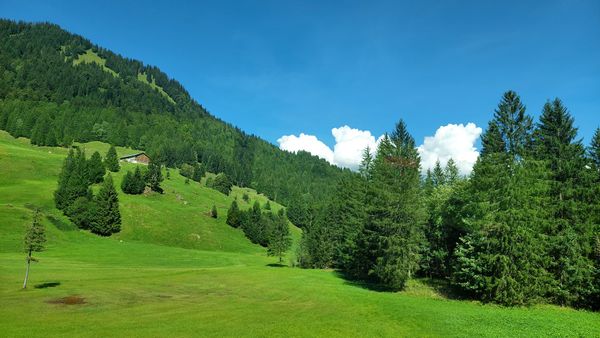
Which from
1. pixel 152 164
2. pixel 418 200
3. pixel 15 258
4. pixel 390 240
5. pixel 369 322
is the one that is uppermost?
pixel 152 164

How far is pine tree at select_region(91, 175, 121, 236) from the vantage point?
99.9m

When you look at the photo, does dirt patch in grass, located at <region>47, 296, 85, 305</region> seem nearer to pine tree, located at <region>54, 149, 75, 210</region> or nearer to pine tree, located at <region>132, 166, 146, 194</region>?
pine tree, located at <region>54, 149, 75, 210</region>

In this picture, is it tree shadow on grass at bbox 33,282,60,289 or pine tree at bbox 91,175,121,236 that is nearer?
tree shadow on grass at bbox 33,282,60,289

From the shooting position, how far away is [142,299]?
34.6m

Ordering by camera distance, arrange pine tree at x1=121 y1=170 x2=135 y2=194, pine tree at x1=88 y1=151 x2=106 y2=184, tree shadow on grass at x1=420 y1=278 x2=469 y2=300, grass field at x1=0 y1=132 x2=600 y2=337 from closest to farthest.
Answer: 1. grass field at x1=0 y1=132 x2=600 y2=337
2. tree shadow on grass at x1=420 y1=278 x2=469 y2=300
3. pine tree at x1=88 y1=151 x2=106 y2=184
4. pine tree at x1=121 y1=170 x2=135 y2=194

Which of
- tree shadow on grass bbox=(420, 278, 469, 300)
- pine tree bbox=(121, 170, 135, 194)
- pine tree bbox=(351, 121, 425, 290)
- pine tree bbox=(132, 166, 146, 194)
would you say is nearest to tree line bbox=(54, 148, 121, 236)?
pine tree bbox=(121, 170, 135, 194)

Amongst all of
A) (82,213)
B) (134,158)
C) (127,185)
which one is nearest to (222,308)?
(82,213)

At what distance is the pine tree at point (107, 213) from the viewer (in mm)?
99938

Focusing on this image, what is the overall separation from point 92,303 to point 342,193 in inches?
2251

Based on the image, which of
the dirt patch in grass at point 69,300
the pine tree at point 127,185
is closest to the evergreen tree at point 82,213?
the pine tree at point 127,185

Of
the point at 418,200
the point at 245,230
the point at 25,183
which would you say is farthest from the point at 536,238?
the point at 25,183

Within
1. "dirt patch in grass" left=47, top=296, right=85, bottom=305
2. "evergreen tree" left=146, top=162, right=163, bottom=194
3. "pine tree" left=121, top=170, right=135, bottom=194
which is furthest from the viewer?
"evergreen tree" left=146, top=162, right=163, bottom=194

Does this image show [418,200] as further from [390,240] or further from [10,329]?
[10,329]

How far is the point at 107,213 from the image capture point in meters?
102
